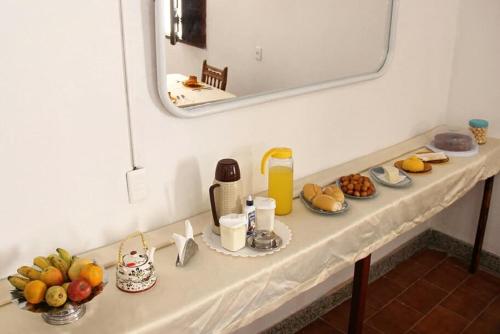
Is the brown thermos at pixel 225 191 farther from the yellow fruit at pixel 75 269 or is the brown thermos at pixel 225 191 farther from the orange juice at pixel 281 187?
the yellow fruit at pixel 75 269

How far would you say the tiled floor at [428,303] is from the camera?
7.11 feet

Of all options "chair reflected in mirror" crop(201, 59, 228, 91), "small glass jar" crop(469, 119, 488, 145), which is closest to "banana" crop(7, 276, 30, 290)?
"chair reflected in mirror" crop(201, 59, 228, 91)

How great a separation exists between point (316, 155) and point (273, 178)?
0.36m

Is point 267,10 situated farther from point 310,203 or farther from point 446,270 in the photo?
point 446,270

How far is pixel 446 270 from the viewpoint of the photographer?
8.38ft

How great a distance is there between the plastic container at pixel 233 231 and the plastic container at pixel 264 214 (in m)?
0.05

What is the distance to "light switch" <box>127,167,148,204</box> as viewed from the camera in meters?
1.39

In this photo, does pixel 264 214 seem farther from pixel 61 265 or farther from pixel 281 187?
pixel 61 265

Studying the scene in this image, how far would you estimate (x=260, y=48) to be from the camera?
5.56 feet

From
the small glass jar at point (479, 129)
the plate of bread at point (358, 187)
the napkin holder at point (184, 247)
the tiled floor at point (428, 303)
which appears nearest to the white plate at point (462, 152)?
the small glass jar at point (479, 129)

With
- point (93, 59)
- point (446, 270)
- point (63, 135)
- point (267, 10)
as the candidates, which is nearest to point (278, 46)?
point (267, 10)

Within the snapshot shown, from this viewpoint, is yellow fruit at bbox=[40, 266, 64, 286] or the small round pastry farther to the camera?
the small round pastry

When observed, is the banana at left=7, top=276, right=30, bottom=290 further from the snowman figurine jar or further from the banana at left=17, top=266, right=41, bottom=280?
the snowman figurine jar

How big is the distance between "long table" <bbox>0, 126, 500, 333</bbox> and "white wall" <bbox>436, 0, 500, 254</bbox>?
463 mm
